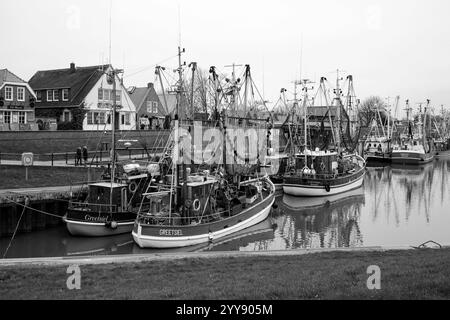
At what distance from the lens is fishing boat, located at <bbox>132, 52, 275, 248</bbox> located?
25203 mm

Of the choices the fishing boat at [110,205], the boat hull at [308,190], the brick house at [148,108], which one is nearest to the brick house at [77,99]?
the brick house at [148,108]

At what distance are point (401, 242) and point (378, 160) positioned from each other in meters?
61.4

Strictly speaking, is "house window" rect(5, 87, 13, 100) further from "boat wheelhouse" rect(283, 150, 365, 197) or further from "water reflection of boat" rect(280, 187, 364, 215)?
"water reflection of boat" rect(280, 187, 364, 215)

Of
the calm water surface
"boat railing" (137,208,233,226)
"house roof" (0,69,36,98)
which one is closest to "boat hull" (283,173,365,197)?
the calm water surface

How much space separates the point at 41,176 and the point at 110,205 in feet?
30.2

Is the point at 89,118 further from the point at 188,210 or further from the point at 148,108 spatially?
the point at 188,210

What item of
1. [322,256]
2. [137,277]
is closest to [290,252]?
[322,256]

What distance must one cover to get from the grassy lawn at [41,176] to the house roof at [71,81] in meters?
27.9

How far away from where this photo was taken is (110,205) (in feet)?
92.7

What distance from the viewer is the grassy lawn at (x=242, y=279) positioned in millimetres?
10500

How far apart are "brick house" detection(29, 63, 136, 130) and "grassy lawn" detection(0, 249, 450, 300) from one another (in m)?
47.8

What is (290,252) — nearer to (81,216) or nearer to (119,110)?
(81,216)

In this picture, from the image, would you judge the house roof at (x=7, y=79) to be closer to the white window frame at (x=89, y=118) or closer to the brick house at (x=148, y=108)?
the white window frame at (x=89, y=118)

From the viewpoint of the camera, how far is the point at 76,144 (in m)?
51.4
